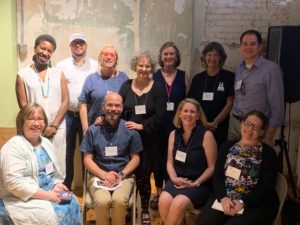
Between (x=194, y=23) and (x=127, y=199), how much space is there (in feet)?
7.55

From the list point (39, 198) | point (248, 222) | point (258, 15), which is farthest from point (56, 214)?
point (258, 15)

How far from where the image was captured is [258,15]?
4.35 metres

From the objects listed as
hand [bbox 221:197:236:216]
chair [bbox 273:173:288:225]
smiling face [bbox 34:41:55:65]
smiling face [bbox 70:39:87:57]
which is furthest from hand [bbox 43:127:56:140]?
chair [bbox 273:173:288:225]

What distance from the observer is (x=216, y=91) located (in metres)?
3.47

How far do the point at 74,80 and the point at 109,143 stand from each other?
0.88 metres

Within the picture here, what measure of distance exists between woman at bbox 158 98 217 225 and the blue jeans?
107 centimetres

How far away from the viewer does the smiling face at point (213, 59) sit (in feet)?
11.3

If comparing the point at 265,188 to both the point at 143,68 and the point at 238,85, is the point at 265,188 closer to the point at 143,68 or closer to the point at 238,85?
the point at 238,85

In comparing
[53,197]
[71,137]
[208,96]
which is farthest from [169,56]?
[53,197]

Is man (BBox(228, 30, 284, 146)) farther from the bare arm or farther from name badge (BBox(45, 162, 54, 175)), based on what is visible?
name badge (BBox(45, 162, 54, 175))

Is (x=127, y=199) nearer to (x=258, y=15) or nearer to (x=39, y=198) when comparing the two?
(x=39, y=198)

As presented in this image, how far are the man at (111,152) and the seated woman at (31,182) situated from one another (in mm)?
401

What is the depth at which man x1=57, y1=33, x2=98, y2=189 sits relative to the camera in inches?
145

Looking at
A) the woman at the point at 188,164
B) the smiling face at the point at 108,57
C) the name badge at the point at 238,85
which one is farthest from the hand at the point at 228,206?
the smiling face at the point at 108,57
